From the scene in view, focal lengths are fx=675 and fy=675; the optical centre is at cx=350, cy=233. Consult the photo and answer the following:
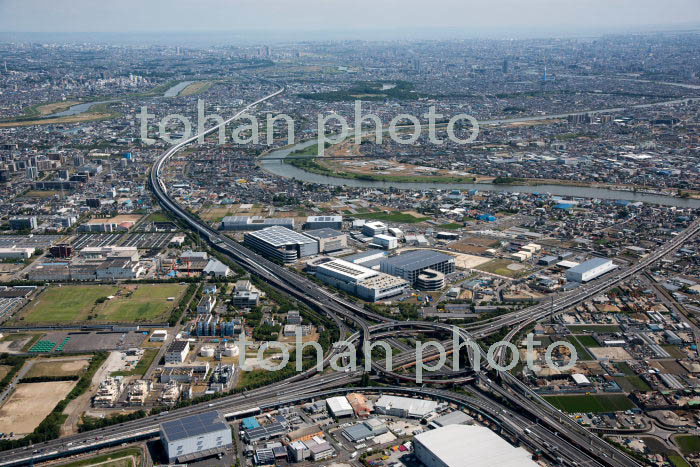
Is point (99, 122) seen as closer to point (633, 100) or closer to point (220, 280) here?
point (220, 280)

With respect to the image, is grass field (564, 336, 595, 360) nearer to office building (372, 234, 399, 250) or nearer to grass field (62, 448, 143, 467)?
office building (372, 234, 399, 250)

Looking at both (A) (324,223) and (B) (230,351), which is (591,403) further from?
(A) (324,223)

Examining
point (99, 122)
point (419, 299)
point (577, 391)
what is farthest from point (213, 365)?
point (99, 122)

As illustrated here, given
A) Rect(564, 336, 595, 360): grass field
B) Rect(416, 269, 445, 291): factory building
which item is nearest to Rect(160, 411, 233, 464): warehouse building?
Rect(564, 336, 595, 360): grass field

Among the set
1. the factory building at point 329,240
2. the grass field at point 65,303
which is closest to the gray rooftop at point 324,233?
the factory building at point 329,240

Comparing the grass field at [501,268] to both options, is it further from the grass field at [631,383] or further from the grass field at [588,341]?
the grass field at [631,383]
